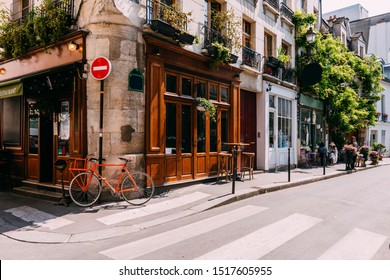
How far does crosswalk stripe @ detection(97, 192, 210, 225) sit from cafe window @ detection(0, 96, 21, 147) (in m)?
5.48

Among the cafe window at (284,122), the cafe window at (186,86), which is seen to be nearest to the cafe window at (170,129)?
the cafe window at (186,86)

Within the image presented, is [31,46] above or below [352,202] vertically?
above

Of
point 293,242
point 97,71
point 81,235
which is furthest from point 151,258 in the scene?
point 97,71

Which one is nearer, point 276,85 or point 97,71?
point 97,71

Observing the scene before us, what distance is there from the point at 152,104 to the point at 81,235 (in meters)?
3.96

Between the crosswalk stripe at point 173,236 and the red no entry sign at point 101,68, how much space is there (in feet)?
12.9

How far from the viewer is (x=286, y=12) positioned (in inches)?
607

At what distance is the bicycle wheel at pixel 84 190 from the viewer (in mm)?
6912

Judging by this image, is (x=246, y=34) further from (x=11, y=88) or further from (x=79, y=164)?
(x=11, y=88)

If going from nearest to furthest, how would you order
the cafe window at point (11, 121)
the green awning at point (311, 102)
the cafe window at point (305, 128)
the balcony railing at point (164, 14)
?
the balcony railing at point (164, 14) → the cafe window at point (11, 121) → the green awning at point (311, 102) → the cafe window at point (305, 128)

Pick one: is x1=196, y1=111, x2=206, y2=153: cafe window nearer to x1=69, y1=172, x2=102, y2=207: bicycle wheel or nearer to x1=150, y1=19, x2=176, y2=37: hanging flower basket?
x1=150, y1=19, x2=176, y2=37: hanging flower basket

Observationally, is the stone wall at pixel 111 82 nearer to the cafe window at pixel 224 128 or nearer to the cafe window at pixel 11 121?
the cafe window at pixel 11 121

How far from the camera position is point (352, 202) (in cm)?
752

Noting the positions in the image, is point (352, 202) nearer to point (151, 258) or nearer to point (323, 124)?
point (151, 258)
